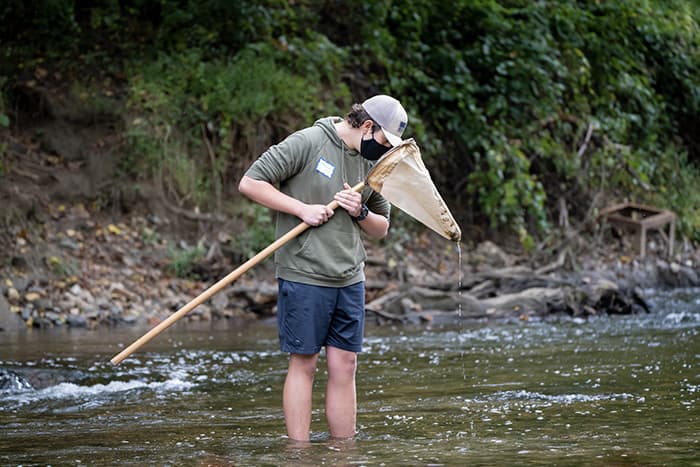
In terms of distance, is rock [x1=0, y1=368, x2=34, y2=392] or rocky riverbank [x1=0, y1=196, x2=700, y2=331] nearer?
rock [x1=0, y1=368, x2=34, y2=392]

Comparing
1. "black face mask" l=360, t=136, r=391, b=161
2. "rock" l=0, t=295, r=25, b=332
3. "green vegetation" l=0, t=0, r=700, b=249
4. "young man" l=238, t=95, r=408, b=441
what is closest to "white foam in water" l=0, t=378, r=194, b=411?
"young man" l=238, t=95, r=408, b=441

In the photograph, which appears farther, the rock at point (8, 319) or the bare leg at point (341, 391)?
the rock at point (8, 319)

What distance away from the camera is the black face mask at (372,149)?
183 inches

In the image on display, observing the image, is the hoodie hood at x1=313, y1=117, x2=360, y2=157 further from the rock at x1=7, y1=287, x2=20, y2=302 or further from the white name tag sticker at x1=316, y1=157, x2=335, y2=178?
the rock at x1=7, y1=287, x2=20, y2=302

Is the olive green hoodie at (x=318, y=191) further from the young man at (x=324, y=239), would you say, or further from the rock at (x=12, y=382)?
the rock at (x=12, y=382)

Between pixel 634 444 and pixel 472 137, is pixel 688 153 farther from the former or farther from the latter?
pixel 634 444

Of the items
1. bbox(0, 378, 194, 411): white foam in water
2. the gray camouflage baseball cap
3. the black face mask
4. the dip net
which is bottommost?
bbox(0, 378, 194, 411): white foam in water

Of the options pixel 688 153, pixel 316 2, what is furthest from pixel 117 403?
pixel 688 153

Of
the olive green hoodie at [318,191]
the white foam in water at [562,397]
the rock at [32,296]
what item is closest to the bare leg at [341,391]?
the olive green hoodie at [318,191]

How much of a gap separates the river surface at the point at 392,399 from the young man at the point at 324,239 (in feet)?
0.84

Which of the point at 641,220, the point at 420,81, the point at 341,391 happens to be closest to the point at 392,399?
the point at 341,391

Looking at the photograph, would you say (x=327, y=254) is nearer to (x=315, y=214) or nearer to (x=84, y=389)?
(x=315, y=214)

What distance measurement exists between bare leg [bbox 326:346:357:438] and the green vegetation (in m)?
8.11

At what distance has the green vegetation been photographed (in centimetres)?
1290
